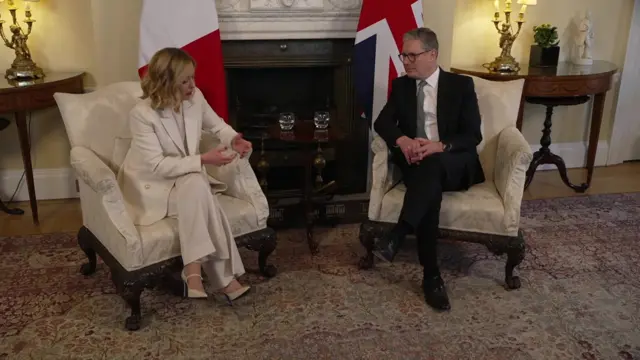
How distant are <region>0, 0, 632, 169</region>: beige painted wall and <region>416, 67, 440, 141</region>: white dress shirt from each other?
3.13 feet

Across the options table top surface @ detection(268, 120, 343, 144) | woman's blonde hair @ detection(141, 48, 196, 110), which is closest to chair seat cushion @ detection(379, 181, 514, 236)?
table top surface @ detection(268, 120, 343, 144)

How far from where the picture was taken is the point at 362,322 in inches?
102

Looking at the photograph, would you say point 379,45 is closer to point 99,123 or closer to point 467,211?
point 467,211

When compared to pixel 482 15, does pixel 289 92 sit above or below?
below

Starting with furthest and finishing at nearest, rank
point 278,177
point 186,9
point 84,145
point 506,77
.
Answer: point 278,177
point 506,77
point 186,9
point 84,145

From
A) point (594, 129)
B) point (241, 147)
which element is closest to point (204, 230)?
point (241, 147)

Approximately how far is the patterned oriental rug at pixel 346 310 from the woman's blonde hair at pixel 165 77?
0.89 m

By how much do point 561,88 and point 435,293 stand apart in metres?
1.78

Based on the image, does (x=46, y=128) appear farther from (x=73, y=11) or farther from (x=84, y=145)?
(x=84, y=145)

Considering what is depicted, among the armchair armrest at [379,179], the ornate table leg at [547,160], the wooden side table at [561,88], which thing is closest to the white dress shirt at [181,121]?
the armchair armrest at [379,179]

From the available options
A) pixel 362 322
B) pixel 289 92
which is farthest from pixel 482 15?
pixel 362 322

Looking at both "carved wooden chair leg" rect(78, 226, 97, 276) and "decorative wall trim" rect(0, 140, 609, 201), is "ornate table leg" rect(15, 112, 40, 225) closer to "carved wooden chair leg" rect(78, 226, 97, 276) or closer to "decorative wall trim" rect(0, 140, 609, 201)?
"decorative wall trim" rect(0, 140, 609, 201)

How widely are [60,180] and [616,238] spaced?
3.33m

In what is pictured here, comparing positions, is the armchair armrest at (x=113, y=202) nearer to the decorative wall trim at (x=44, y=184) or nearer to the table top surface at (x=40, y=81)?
the table top surface at (x=40, y=81)
